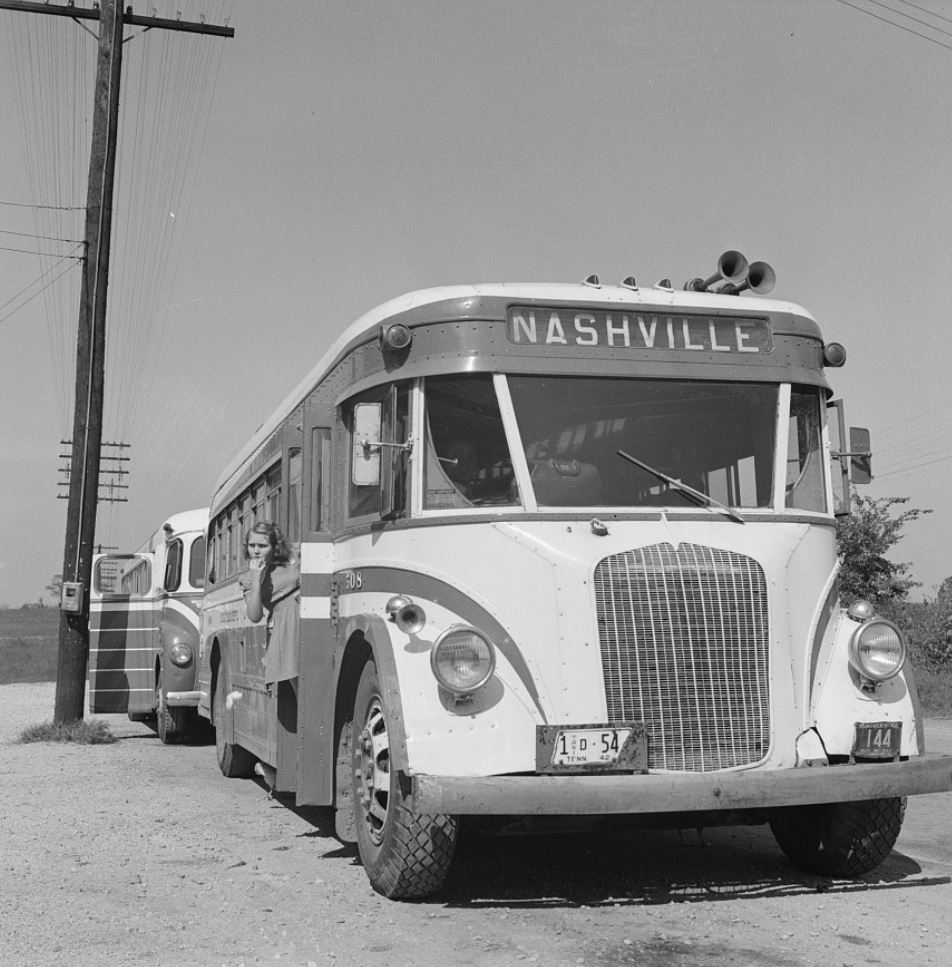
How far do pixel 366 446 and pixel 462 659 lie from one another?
1235mm

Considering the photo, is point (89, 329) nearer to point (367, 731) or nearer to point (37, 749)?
point (37, 749)

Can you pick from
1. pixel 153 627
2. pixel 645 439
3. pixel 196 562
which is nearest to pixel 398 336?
pixel 645 439

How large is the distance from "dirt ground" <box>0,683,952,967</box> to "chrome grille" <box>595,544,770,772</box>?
2.48 ft

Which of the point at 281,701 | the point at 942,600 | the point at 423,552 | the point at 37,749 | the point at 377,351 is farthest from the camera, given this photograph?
the point at 942,600

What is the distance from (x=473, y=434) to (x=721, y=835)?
133 inches

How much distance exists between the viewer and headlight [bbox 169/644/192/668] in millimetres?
15477

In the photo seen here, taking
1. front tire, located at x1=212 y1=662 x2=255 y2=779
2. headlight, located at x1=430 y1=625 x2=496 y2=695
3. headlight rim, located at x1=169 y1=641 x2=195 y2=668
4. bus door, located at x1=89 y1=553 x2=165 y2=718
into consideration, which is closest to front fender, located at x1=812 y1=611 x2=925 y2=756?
headlight, located at x1=430 y1=625 x2=496 y2=695

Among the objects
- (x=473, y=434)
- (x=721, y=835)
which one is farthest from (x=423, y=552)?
(x=721, y=835)

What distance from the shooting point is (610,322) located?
21.4ft

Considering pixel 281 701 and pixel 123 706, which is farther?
pixel 123 706

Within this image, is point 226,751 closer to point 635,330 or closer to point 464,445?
point 464,445

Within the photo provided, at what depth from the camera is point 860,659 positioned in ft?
20.4

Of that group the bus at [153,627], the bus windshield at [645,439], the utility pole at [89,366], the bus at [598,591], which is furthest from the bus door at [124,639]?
the bus windshield at [645,439]

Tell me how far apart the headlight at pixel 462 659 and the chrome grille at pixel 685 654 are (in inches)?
22.0
